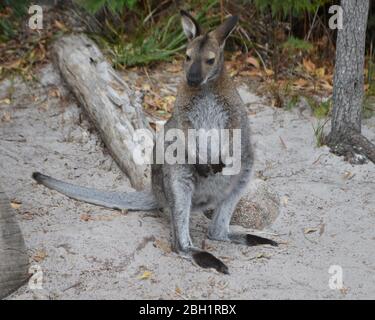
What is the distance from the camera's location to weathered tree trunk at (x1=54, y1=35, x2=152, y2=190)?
6316 mm

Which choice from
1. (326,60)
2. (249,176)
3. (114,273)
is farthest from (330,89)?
(114,273)

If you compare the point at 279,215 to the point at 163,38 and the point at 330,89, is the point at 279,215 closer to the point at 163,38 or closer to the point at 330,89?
the point at 330,89

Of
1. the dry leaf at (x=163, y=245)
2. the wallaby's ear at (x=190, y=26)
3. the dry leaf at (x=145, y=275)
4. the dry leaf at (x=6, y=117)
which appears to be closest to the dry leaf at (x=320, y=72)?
the wallaby's ear at (x=190, y=26)

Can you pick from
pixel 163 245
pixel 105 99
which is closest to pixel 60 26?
pixel 105 99

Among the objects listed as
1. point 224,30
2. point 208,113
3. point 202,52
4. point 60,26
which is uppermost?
point 60,26

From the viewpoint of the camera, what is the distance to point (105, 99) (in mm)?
6633

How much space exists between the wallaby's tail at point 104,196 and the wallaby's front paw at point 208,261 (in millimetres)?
844

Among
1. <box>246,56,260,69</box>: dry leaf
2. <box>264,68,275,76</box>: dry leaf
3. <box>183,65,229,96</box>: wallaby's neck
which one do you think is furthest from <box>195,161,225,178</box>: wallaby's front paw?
<box>246,56,260,69</box>: dry leaf

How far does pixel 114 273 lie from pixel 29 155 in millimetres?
2212

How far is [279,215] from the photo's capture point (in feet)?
19.9

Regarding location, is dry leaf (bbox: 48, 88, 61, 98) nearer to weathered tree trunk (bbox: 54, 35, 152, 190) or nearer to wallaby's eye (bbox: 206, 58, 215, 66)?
weathered tree trunk (bbox: 54, 35, 152, 190)

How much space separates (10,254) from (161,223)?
1578mm

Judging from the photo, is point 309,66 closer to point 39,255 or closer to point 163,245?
point 163,245

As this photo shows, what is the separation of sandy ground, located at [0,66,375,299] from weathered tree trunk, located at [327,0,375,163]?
6.6 inches
